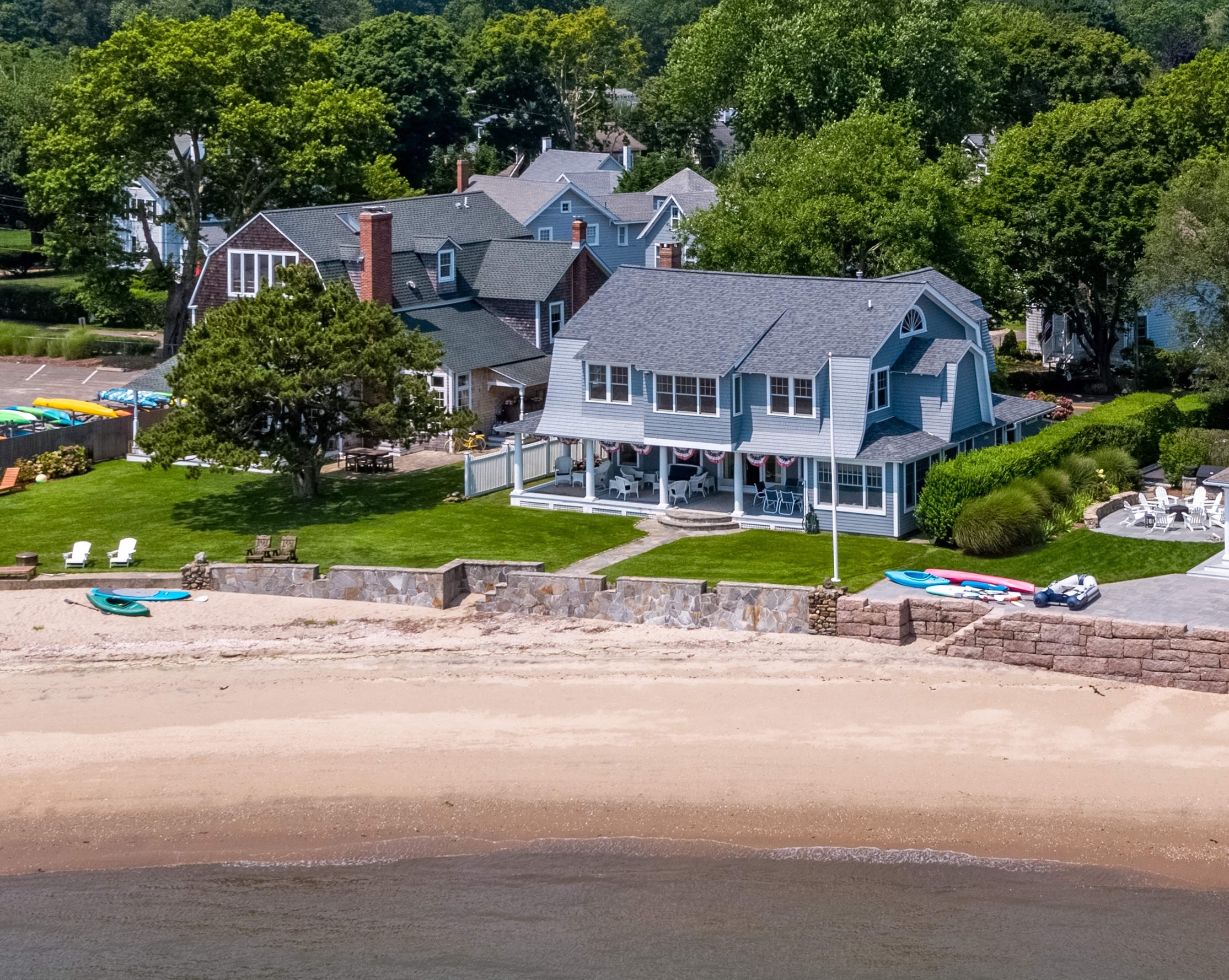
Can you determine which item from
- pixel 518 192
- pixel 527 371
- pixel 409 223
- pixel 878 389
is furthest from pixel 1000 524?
pixel 518 192

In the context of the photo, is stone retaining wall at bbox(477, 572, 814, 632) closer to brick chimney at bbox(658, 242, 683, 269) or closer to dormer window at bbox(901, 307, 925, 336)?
dormer window at bbox(901, 307, 925, 336)

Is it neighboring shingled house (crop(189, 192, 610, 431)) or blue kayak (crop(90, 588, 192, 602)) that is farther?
neighboring shingled house (crop(189, 192, 610, 431))

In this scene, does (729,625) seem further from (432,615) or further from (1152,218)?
(1152,218)

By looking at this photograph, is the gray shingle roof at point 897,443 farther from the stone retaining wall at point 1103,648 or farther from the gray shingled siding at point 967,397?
the stone retaining wall at point 1103,648

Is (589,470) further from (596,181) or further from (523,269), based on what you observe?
(596,181)

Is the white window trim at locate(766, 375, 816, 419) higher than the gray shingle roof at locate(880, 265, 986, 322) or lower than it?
lower

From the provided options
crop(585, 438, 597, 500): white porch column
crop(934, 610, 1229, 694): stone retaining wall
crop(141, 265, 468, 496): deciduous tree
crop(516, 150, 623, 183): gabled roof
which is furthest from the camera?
crop(516, 150, 623, 183): gabled roof

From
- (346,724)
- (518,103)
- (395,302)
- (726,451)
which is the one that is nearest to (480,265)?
(395,302)

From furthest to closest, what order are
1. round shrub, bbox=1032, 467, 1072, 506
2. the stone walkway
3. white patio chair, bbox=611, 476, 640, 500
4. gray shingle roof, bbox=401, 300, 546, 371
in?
gray shingle roof, bbox=401, 300, 546, 371
white patio chair, bbox=611, 476, 640, 500
round shrub, bbox=1032, 467, 1072, 506
the stone walkway

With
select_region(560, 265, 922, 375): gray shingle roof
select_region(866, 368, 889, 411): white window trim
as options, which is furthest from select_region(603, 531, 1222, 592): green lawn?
select_region(560, 265, 922, 375): gray shingle roof
